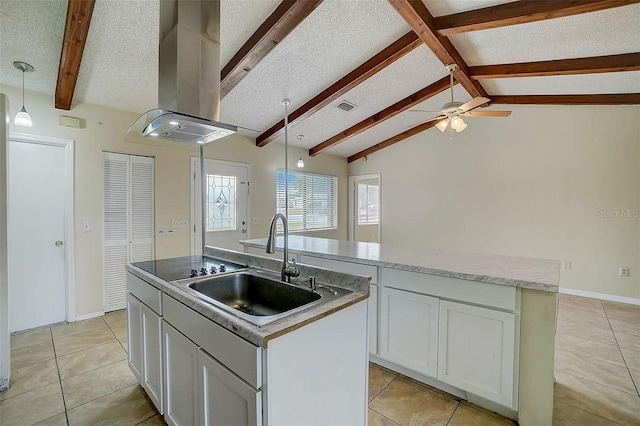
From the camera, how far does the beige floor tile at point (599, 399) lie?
1.83 m

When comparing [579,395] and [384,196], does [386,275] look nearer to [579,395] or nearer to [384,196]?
[579,395]

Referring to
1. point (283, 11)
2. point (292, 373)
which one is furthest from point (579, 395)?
point (283, 11)

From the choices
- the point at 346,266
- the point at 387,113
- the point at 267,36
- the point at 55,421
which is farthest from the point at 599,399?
the point at 387,113

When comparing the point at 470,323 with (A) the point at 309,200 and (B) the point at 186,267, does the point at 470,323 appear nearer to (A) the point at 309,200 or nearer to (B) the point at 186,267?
(B) the point at 186,267

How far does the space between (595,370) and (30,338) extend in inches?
202

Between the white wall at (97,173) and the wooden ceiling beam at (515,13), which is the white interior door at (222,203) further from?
the wooden ceiling beam at (515,13)

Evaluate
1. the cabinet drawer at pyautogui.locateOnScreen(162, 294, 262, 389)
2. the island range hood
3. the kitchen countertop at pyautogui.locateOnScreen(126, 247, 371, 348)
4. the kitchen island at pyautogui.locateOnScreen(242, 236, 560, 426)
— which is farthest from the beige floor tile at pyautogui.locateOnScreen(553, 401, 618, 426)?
the island range hood

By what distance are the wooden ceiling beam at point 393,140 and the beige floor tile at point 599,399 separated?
4.19 m

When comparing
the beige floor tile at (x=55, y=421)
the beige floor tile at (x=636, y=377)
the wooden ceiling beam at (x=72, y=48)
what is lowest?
the beige floor tile at (x=55, y=421)

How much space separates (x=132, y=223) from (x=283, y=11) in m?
3.02

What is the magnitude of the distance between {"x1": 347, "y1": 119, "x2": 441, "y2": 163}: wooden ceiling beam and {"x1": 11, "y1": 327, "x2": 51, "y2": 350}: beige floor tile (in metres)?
5.80

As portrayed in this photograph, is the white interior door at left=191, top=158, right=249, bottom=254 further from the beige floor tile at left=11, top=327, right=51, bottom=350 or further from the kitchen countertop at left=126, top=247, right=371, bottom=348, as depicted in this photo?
the kitchen countertop at left=126, top=247, right=371, bottom=348

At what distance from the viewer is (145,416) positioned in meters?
1.81

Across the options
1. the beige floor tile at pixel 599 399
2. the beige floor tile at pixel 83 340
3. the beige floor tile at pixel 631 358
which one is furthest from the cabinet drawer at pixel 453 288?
the beige floor tile at pixel 83 340
